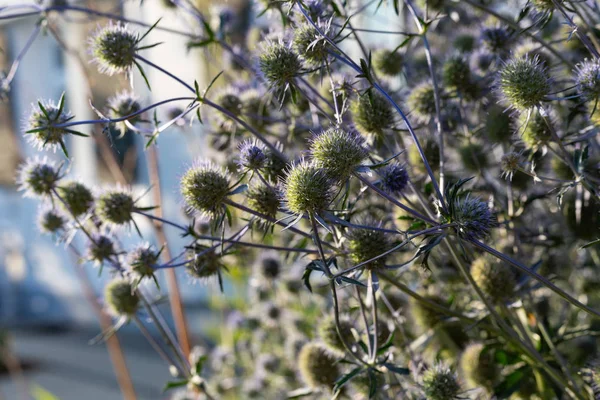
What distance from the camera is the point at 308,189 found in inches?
37.2

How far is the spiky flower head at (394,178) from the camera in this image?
1.13 meters

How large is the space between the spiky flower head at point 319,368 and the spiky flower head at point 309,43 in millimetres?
647

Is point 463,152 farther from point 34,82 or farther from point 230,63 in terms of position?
point 34,82

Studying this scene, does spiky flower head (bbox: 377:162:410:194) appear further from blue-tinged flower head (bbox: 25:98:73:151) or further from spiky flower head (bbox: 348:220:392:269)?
blue-tinged flower head (bbox: 25:98:73:151)

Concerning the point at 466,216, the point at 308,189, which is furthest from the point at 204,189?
the point at 466,216

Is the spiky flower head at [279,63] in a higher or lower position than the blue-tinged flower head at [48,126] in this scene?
lower

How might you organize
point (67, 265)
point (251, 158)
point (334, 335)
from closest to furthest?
point (251, 158), point (334, 335), point (67, 265)

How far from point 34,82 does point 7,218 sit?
9.05 feet

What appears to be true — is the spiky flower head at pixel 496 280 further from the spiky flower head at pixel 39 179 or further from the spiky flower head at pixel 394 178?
the spiky flower head at pixel 39 179

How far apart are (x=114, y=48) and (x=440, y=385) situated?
0.89 metres

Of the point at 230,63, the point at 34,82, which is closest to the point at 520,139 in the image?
the point at 230,63

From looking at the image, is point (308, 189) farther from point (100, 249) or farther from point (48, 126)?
point (100, 249)

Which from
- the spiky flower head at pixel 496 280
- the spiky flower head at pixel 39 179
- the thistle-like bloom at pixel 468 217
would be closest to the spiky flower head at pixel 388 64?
the spiky flower head at pixel 496 280

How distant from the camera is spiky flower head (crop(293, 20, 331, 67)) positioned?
1092 mm
